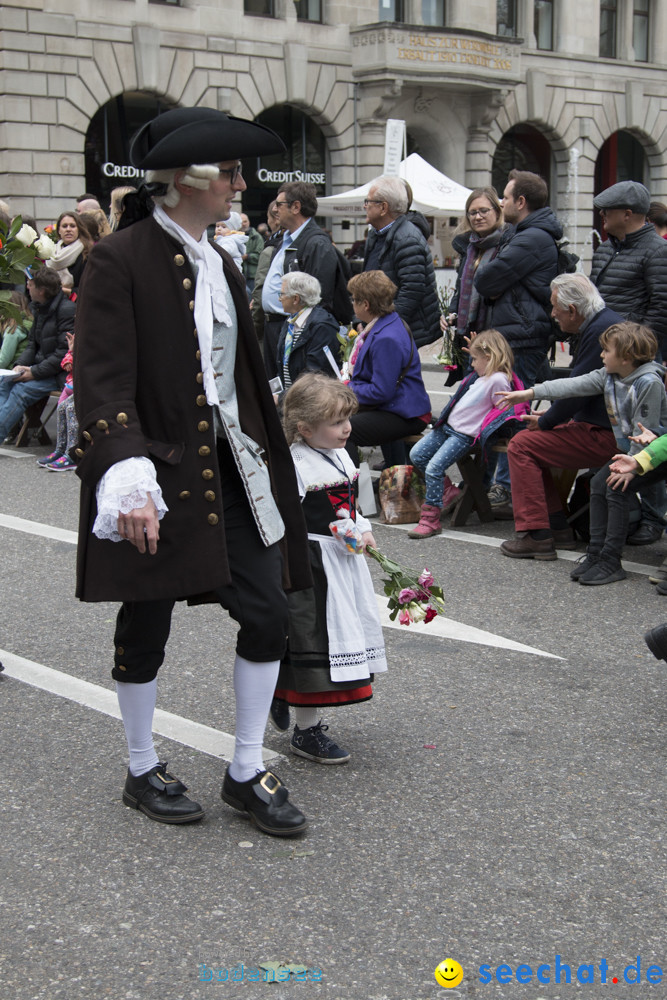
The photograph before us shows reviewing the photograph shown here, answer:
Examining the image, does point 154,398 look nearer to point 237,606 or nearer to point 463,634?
point 237,606

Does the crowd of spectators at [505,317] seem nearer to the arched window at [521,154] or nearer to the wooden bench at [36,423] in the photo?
the wooden bench at [36,423]

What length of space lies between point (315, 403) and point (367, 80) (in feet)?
87.4

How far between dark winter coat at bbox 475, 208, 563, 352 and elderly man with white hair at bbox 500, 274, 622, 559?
0.74 meters

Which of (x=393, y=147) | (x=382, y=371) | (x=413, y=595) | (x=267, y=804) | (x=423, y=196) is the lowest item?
(x=267, y=804)

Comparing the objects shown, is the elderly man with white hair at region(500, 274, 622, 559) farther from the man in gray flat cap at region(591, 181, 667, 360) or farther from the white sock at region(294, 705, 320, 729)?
the white sock at region(294, 705, 320, 729)

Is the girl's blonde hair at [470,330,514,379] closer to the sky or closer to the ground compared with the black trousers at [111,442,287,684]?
closer to the sky

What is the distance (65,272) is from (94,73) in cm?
1553

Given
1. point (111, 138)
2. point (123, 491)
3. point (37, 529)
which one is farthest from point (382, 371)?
point (111, 138)

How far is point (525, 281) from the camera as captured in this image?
311 inches

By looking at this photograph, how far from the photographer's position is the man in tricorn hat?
3.24 metres

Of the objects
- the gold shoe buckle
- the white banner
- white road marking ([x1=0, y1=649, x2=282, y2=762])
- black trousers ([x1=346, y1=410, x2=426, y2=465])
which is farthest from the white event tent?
the gold shoe buckle

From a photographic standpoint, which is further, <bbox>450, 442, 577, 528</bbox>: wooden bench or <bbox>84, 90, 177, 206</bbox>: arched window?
<bbox>84, 90, 177, 206</bbox>: arched window

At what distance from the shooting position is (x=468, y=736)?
14.2ft

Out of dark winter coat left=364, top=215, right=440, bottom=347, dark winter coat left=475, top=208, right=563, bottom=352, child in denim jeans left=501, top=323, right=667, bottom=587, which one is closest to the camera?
child in denim jeans left=501, top=323, right=667, bottom=587
